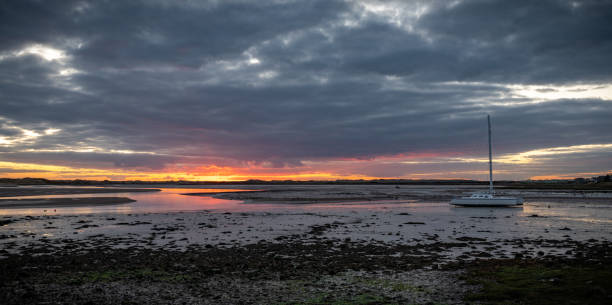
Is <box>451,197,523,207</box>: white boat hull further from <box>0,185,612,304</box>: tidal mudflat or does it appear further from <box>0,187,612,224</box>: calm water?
<box>0,185,612,304</box>: tidal mudflat

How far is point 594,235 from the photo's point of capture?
2325 centimetres

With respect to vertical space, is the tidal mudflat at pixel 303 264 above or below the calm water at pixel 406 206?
above

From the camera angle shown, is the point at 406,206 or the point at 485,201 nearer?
the point at 406,206

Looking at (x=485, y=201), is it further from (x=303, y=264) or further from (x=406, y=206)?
(x=303, y=264)

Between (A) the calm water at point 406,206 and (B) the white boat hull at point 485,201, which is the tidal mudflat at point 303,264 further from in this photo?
(B) the white boat hull at point 485,201

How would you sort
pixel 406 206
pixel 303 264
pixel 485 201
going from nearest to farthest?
pixel 303 264, pixel 406 206, pixel 485 201

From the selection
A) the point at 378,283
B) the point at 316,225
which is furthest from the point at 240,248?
the point at 316,225

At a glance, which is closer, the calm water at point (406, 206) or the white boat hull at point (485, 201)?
the calm water at point (406, 206)

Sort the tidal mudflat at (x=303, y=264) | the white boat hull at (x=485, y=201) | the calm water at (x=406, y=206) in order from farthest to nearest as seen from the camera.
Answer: the white boat hull at (x=485, y=201) → the calm water at (x=406, y=206) → the tidal mudflat at (x=303, y=264)

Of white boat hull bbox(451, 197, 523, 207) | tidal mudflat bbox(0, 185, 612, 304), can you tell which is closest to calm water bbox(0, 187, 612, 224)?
white boat hull bbox(451, 197, 523, 207)

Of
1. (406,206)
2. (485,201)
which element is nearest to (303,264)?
(406,206)

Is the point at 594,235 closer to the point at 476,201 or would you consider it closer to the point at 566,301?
the point at 566,301

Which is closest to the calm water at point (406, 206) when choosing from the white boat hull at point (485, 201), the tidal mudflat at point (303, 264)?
the white boat hull at point (485, 201)

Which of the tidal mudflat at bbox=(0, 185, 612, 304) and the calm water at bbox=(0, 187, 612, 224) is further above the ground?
the tidal mudflat at bbox=(0, 185, 612, 304)
